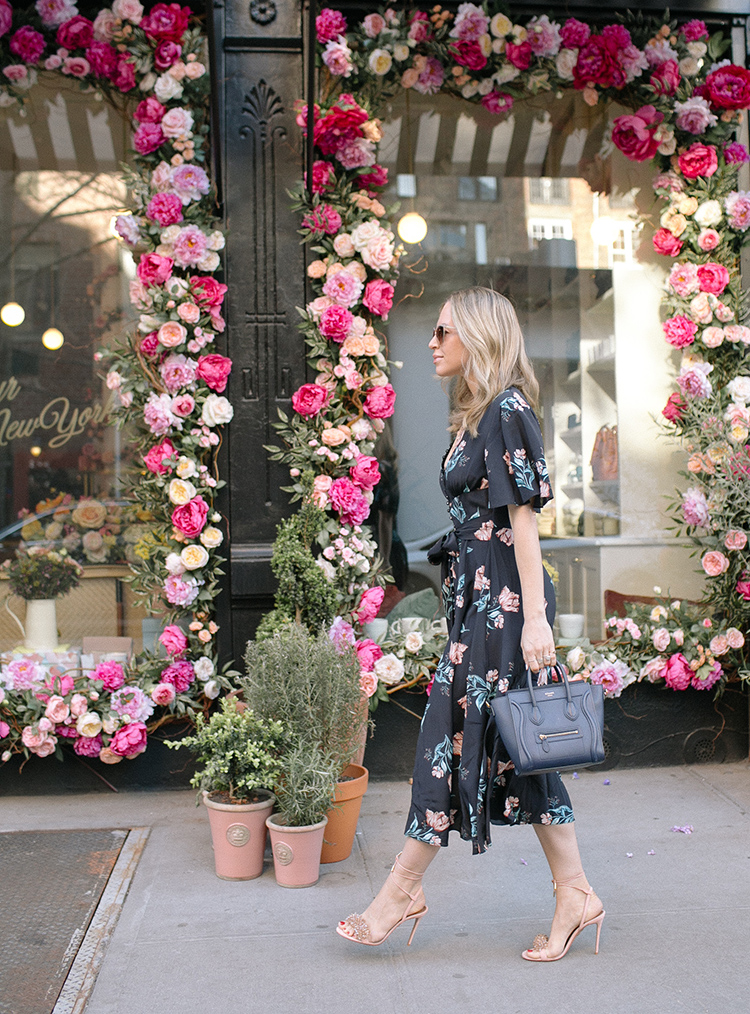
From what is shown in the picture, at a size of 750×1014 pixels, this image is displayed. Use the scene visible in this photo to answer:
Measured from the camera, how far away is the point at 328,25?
499 cm

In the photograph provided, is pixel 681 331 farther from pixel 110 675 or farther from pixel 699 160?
pixel 110 675

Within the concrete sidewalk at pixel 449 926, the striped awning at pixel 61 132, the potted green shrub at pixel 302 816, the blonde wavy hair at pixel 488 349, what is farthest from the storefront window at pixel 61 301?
the blonde wavy hair at pixel 488 349

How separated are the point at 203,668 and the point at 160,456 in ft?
3.65

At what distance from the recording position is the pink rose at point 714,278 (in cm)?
541

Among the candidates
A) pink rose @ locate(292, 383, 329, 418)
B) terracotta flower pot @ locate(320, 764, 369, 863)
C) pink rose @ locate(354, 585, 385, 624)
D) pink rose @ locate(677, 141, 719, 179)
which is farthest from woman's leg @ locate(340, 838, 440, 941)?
pink rose @ locate(677, 141, 719, 179)

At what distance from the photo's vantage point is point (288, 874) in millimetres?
3801

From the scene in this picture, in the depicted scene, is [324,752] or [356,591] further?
[356,591]

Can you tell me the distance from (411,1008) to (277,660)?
1.48m

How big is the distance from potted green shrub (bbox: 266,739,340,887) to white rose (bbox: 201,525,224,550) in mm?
1467

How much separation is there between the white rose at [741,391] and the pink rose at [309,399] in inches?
89.7

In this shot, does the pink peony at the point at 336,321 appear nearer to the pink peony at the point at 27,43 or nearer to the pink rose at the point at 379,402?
the pink rose at the point at 379,402

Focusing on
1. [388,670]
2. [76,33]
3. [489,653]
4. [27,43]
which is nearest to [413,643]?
[388,670]

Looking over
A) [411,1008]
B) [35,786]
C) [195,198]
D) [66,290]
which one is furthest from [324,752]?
[66,290]

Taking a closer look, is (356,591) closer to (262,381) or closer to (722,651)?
(262,381)
